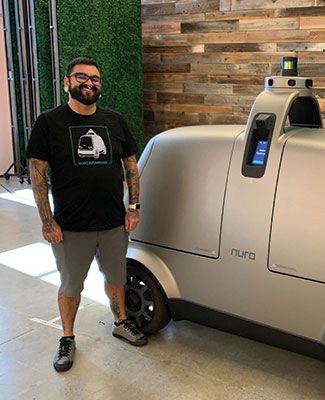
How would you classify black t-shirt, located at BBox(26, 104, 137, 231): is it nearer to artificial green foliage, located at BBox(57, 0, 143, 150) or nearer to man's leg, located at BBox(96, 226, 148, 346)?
man's leg, located at BBox(96, 226, 148, 346)

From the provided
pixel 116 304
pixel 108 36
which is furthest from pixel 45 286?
pixel 108 36

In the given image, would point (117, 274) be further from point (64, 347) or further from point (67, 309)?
point (64, 347)

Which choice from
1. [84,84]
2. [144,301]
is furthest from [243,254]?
[84,84]

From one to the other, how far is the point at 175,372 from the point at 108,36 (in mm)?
5013

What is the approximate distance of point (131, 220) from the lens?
8.19 ft

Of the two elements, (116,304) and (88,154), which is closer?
(88,154)

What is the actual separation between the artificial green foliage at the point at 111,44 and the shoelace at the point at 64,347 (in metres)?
4.14

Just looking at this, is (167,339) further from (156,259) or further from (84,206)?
(84,206)

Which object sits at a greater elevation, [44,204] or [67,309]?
[44,204]

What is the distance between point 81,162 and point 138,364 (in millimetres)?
1018

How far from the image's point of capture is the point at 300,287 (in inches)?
83.0

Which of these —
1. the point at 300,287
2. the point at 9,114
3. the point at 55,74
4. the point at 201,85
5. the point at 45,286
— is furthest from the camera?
the point at 9,114

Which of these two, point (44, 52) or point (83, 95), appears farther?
point (44, 52)

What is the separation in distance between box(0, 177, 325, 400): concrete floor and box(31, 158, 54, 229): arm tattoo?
73cm
